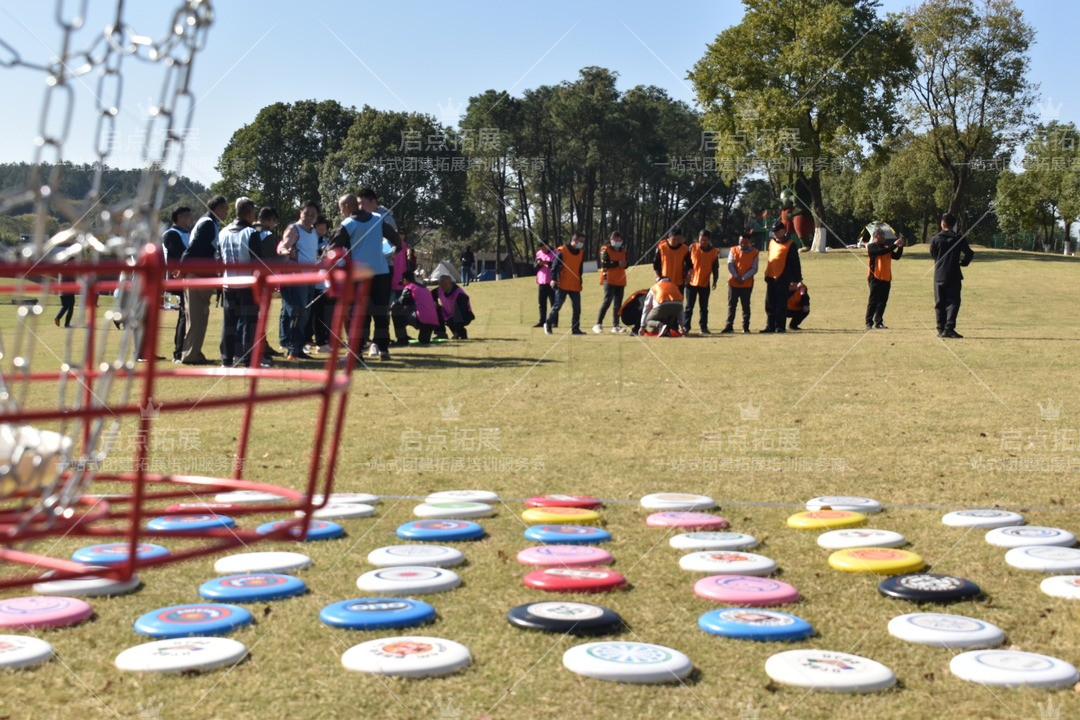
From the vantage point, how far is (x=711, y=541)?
18.6ft

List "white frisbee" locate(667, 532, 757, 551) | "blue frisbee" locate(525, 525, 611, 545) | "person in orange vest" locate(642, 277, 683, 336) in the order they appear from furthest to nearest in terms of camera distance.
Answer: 1. "person in orange vest" locate(642, 277, 683, 336)
2. "blue frisbee" locate(525, 525, 611, 545)
3. "white frisbee" locate(667, 532, 757, 551)

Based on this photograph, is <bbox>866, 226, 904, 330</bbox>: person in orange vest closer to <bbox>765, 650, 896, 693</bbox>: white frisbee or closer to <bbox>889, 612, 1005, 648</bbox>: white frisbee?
<bbox>889, 612, 1005, 648</bbox>: white frisbee

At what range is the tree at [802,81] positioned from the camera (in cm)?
4803

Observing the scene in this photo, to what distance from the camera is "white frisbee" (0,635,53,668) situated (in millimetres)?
3801

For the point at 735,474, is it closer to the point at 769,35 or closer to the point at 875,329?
the point at 875,329

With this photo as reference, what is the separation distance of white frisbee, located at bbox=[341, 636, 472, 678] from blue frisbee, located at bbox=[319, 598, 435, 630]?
0.21m

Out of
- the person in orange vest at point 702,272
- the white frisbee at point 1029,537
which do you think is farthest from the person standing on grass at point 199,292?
the person in orange vest at point 702,272

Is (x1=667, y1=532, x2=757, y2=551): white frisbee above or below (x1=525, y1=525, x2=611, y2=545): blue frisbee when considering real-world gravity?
above

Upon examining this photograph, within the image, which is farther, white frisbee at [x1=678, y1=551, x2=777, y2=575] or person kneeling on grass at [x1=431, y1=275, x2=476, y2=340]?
person kneeling on grass at [x1=431, y1=275, x2=476, y2=340]

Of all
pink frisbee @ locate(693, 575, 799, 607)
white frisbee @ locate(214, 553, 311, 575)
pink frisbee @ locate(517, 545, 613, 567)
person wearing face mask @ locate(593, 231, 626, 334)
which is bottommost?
white frisbee @ locate(214, 553, 311, 575)

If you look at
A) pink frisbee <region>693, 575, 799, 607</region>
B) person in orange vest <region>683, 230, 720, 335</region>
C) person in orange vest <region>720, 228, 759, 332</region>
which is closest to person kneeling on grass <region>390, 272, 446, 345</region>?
person in orange vest <region>683, 230, 720, 335</region>

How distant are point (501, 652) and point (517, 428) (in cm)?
531

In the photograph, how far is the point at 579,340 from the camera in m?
19.5

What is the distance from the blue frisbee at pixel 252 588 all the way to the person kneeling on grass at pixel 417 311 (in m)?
13.4
